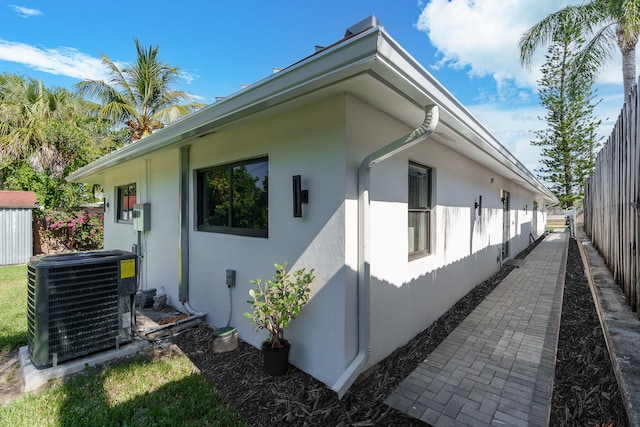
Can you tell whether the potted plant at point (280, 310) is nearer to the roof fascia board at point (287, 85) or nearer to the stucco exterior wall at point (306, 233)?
the stucco exterior wall at point (306, 233)

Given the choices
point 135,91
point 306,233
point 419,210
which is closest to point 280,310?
point 306,233

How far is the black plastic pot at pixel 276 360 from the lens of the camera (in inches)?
117

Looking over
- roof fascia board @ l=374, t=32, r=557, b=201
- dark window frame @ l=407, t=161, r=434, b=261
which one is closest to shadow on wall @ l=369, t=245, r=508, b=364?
dark window frame @ l=407, t=161, r=434, b=261

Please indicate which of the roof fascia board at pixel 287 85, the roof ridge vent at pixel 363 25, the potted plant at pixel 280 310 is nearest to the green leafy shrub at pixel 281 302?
the potted plant at pixel 280 310

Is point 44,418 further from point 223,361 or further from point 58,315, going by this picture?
point 223,361

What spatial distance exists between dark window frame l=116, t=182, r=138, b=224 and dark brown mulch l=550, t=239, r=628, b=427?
8398 millimetres

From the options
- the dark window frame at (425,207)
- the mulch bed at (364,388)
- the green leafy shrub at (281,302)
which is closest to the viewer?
the mulch bed at (364,388)

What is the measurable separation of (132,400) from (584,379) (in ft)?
13.5

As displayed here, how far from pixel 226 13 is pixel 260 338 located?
7267mm

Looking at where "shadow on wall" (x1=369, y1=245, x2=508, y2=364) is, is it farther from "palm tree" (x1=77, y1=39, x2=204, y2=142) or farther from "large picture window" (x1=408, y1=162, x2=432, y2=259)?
"palm tree" (x1=77, y1=39, x2=204, y2=142)

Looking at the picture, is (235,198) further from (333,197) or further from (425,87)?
(425,87)

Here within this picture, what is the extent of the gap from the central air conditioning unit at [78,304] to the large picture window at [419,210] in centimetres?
350

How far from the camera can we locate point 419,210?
13.8ft

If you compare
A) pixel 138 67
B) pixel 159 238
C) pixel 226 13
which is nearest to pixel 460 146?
pixel 159 238
